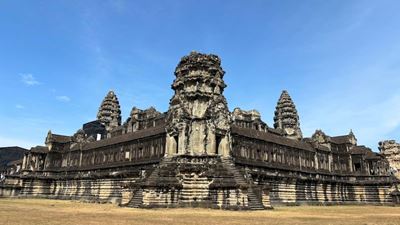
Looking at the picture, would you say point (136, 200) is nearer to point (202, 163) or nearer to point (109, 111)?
point (202, 163)

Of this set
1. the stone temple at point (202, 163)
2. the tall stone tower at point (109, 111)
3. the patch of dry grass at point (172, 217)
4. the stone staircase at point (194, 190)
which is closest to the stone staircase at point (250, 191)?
the stone temple at point (202, 163)

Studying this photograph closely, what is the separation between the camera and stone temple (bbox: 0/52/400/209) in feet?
116

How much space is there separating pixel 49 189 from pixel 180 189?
1529 inches

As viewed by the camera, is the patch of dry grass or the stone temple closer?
the patch of dry grass

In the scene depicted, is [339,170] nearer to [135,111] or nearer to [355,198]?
[355,198]

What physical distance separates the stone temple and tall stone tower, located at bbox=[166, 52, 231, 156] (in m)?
0.11

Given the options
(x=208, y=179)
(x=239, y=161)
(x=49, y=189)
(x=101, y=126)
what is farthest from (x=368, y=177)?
(x=101, y=126)

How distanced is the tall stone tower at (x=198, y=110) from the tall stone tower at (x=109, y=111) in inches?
2677

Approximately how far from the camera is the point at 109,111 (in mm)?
110062

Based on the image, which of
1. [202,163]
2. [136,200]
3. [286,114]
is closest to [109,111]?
[286,114]

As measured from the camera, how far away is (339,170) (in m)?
63.2

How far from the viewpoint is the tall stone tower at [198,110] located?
1521 inches

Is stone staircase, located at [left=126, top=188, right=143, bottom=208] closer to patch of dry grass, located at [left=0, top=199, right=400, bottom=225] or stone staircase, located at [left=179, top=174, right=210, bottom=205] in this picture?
stone staircase, located at [left=179, top=174, right=210, bottom=205]

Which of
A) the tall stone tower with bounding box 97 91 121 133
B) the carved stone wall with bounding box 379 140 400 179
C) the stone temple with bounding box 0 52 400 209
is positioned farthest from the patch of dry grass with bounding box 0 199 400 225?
the tall stone tower with bounding box 97 91 121 133
